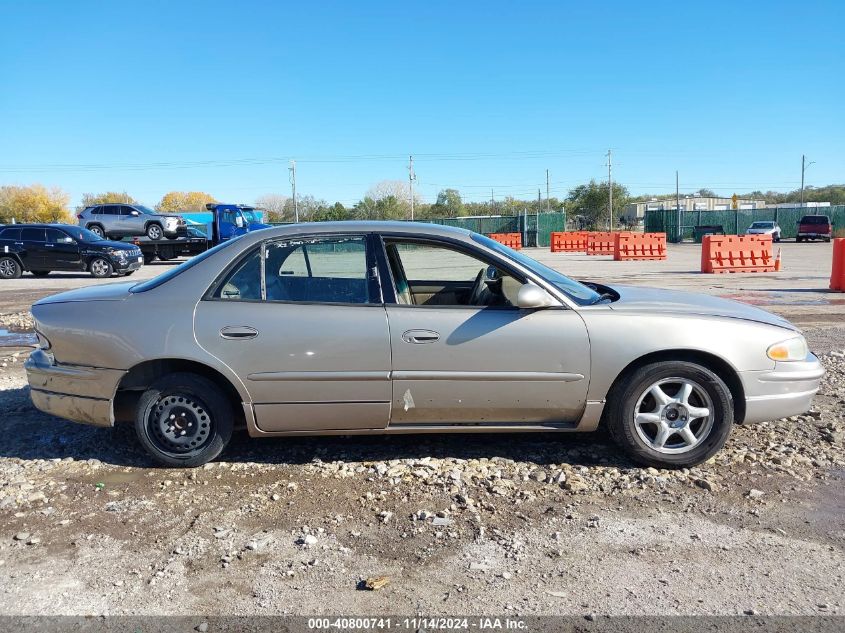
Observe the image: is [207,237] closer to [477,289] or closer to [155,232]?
[155,232]

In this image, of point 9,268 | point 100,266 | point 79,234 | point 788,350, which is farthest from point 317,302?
point 9,268

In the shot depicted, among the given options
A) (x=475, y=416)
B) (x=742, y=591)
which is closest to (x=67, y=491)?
(x=475, y=416)

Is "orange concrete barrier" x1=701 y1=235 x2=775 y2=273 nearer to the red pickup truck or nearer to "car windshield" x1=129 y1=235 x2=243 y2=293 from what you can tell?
"car windshield" x1=129 y1=235 x2=243 y2=293

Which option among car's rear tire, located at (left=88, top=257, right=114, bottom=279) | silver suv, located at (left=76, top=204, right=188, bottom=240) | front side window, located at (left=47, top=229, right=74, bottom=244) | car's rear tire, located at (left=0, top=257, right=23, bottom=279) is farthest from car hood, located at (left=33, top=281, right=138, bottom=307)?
silver suv, located at (left=76, top=204, right=188, bottom=240)

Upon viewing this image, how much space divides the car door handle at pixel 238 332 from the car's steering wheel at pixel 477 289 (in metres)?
1.57

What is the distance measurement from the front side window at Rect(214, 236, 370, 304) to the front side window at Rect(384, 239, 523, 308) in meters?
0.24

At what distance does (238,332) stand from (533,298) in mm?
1785

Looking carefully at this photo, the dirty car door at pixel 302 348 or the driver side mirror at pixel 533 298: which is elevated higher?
the driver side mirror at pixel 533 298

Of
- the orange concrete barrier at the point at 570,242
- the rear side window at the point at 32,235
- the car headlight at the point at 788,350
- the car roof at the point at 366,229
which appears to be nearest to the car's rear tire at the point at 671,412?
the car headlight at the point at 788,350

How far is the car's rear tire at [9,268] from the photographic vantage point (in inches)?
774

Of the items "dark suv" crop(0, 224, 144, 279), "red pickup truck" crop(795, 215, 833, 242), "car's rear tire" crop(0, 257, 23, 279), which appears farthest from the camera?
"red pickup truck" crop(795, 215, 833, 242)

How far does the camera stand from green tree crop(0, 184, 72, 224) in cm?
9638

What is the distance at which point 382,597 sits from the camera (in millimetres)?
2914

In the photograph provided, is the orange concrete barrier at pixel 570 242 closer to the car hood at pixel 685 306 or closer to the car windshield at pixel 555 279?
the car hood at pixel 685 306
